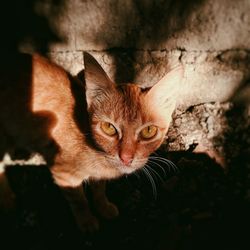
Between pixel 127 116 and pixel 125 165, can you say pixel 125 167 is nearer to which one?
pixel 125 165

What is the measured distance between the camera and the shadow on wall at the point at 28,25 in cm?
299

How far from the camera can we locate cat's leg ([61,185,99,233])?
2735mm

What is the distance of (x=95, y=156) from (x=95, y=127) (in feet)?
0.92

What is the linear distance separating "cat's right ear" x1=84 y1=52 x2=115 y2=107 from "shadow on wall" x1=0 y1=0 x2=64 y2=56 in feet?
3.42

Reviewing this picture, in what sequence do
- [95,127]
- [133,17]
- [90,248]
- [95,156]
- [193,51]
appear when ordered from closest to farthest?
[95,127] → [95,156] → [90,248] → [133,17] → [193,51]

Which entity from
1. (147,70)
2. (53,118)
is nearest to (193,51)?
(147,70)

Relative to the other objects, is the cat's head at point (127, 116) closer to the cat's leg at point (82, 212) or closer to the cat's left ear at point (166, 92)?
the cat's left ear at point (166, 92)

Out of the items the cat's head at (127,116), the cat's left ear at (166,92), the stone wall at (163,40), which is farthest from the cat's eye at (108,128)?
the stone wall at (163,40)

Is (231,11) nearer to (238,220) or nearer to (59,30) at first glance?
(59,30)

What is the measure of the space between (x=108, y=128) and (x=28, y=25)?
4.98ft

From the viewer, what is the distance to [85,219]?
9.16 feet

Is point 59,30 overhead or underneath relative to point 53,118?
overhead

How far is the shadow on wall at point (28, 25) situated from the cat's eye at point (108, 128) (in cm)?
123

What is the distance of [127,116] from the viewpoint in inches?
92.3
